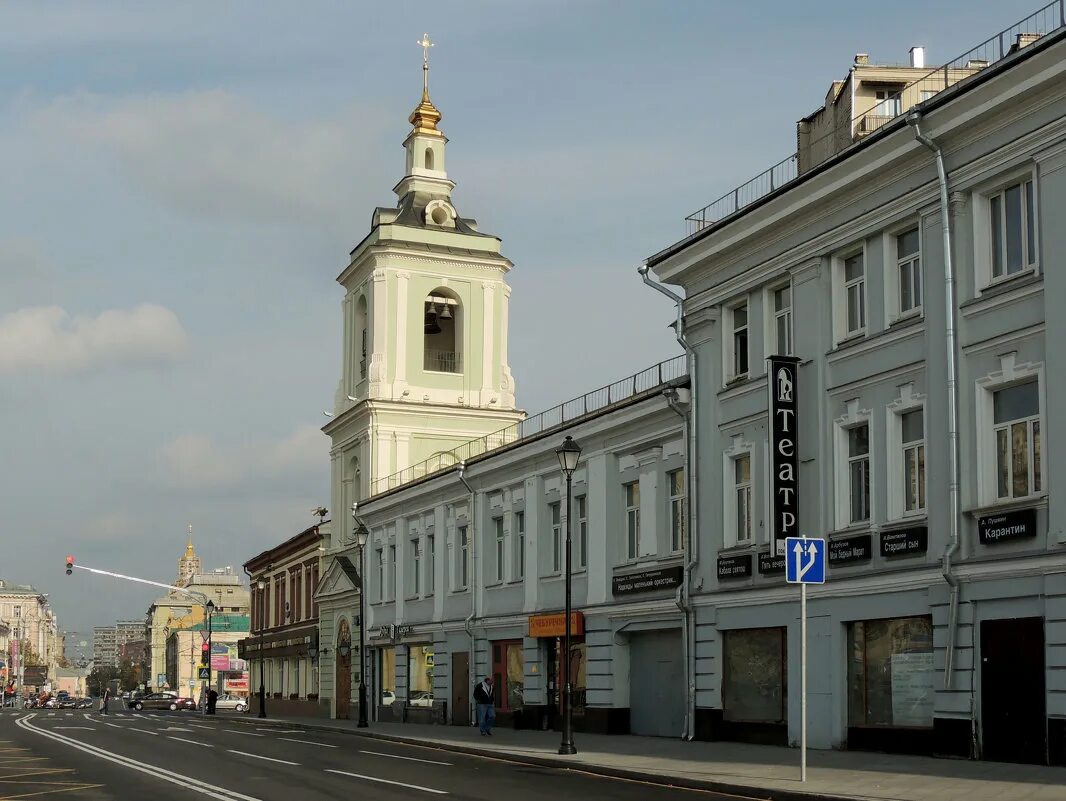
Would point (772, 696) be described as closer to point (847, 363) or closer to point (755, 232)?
point (847, 363)

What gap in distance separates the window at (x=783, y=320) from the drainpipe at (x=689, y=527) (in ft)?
10.3

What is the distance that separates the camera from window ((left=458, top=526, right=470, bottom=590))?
45.5 m

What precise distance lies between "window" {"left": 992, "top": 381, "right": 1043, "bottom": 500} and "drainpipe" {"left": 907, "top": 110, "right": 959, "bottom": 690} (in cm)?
65

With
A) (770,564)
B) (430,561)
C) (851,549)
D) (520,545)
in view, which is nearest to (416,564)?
(430,561)

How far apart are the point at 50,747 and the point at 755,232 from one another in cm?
1892

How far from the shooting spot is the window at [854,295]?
26.0m

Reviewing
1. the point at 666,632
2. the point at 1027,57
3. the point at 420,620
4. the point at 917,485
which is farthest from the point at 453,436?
the point at 1027,57

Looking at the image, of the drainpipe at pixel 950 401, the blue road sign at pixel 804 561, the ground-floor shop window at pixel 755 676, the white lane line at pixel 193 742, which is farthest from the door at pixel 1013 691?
the white lane line at pixel 193 742

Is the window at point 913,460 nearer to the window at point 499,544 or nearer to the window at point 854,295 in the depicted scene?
the window at point 854,295

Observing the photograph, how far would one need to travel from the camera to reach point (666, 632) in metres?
33.0

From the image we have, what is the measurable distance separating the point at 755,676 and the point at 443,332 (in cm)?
3429

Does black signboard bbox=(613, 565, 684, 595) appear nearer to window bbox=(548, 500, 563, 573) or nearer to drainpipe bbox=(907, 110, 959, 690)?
window bbox=(548, 500, 563, 573)

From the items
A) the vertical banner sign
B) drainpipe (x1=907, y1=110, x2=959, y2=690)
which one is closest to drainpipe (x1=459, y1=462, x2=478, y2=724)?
the vertical banner sign

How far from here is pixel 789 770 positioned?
2150 cm
